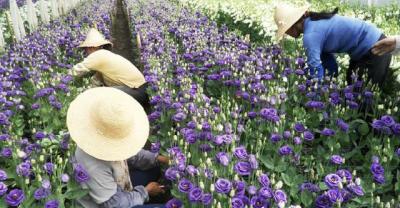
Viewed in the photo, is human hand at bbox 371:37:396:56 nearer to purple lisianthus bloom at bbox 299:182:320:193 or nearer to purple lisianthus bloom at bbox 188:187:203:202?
purple lisianthus bloom at bbox 299:182:320:193

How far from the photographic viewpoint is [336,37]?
3.99 meters

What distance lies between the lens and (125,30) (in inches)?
508

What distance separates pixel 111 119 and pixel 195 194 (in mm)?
687

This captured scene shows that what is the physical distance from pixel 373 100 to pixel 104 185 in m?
2.26

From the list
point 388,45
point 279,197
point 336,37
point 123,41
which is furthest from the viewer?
point 123,41

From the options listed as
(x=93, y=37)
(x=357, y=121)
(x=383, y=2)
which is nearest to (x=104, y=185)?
(x=357, y=121)

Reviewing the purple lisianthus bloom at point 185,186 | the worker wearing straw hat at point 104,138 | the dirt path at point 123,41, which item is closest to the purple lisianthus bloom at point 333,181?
the purple lisianthus bloom at point 185,186

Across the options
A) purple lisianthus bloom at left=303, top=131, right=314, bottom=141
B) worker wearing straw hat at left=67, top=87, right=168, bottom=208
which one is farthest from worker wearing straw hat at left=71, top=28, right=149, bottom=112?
purple lisianthus bloom at left=303, top=131, right=314, bottom=141

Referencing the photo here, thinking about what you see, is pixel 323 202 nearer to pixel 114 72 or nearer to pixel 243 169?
pixel 243 169

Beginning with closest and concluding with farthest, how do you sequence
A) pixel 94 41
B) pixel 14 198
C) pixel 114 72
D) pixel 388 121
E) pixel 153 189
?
pixel 14 198 < pixel 388 121 < pixel 153 189 < pixel 114 72 < pixel 94 41

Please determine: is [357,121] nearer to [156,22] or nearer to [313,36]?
[313,36]

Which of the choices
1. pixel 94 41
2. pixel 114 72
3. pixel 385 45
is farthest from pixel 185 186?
pixel 94 41

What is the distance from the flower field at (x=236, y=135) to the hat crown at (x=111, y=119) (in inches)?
10.8

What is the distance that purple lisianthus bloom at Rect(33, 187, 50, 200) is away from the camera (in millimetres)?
2281
